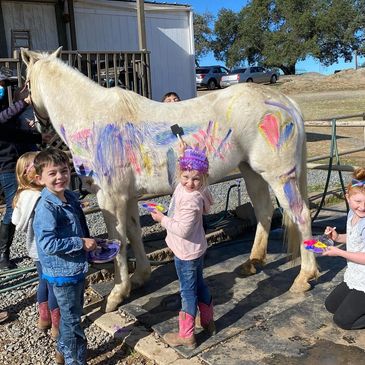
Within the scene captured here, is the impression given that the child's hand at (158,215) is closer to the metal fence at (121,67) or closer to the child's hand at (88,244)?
the child's hand at (88,244)

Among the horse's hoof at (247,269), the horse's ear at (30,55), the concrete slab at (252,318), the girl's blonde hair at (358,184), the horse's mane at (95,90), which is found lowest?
the concrete slab at (252,318)

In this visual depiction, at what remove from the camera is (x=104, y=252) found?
299 centimetres

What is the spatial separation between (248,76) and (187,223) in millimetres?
31295

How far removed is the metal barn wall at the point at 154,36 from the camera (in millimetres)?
10305

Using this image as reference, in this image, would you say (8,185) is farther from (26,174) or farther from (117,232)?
(117,232)

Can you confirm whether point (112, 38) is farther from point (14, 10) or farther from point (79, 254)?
point (79, 254)

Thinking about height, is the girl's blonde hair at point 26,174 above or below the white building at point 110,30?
below

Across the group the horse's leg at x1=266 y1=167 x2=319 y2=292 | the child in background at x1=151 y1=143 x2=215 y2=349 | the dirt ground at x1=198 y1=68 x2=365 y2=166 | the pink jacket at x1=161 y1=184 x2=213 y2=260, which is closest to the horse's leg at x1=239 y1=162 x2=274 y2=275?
the horse's leg at x1=266 y1=167 x2=319 y2=292

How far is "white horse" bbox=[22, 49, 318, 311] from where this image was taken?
11.5 ft

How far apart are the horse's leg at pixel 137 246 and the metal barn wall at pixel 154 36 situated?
286 inches

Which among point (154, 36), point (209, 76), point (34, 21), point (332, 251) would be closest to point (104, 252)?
point (332, 251)

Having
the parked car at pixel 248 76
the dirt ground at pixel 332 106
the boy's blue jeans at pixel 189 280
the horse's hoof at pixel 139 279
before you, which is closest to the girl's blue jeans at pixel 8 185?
the horse's hoof at pixel 139 279

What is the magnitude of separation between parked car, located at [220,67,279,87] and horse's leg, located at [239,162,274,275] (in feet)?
89.5

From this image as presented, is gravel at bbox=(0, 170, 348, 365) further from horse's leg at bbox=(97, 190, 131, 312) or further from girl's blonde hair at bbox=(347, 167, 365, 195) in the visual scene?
girl's blonde hair at bbox=(347, 167, 365, 195)
